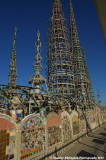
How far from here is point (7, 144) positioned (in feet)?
20.2

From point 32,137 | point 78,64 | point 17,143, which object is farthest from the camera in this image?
point 78,64

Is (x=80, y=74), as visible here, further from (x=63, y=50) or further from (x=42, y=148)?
(x=42, y=148)

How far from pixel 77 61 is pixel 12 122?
43.2 metres

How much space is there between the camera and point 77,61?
1823 inches

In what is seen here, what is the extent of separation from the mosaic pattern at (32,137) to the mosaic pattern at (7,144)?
0.72 m

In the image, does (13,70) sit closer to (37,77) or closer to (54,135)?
(37,77)

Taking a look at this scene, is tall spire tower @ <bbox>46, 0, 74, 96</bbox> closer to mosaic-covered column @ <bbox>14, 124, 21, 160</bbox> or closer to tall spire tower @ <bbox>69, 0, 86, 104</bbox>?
tall spire tower @ <bbox>69, 0, 86, 104</bbox>

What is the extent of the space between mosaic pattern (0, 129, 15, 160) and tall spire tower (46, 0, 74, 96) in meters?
23.7

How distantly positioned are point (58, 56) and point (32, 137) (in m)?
29.7

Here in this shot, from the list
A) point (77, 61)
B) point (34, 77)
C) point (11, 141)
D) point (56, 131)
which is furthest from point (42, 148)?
point (77, 61)

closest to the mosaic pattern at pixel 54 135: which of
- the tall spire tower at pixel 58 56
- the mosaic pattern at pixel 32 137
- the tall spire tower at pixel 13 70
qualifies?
Answer: the mosaic pattern at pixel 32 137

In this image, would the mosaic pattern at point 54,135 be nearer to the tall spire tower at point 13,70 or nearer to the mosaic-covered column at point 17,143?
the mosaic-covered column at point 17,143

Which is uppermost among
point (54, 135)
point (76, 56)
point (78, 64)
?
point (76, 56)

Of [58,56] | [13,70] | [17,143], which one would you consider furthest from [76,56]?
[17,143]
